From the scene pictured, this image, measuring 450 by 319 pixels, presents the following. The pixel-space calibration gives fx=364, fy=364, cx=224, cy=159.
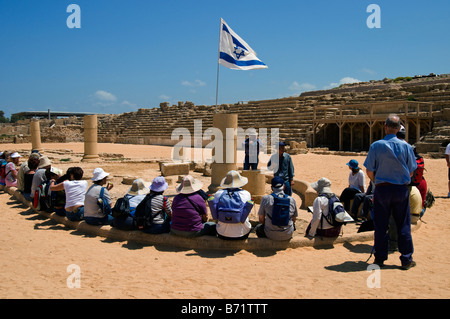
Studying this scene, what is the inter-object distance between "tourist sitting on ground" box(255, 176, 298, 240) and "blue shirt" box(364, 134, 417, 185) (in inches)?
54.3

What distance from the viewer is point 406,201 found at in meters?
4.66

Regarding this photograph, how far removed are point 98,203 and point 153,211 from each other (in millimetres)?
1207

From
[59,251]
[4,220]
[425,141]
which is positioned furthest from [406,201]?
[425,141]

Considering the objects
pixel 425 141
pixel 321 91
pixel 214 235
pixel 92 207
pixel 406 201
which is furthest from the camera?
pixel 321 91

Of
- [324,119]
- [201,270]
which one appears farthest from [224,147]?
[324,119]

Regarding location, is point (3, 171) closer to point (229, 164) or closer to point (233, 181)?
point (229, 164)

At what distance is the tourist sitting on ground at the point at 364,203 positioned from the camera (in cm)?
668

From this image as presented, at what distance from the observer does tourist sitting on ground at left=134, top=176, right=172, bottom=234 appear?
232 inches

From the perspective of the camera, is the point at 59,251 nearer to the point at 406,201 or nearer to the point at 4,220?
the point at 4,220

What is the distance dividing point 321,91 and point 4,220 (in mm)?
39012

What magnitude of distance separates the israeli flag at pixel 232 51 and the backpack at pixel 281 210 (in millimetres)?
5746

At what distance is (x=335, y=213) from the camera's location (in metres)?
5.74

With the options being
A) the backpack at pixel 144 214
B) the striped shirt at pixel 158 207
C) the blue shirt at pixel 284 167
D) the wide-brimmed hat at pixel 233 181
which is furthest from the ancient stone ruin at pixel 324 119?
the backpack at pixel 144 214

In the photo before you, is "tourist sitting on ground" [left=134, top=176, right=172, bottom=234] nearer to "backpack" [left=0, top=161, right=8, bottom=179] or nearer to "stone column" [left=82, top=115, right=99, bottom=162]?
"backpack" [left=0, top=161, right=8, bottom=179]
